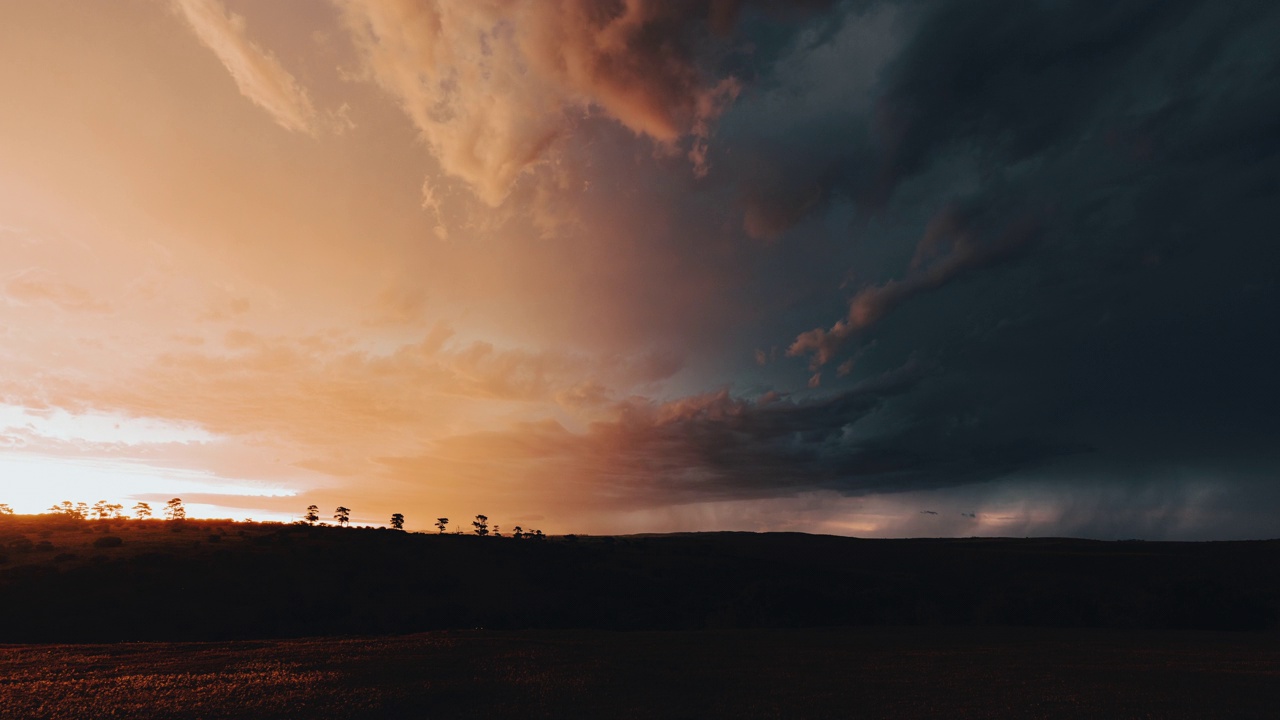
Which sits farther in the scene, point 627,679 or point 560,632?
point 560,632

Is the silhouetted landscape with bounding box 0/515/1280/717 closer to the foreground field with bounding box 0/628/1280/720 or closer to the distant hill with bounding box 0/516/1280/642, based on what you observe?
the foreground field with bounding box 0/628/1280/720

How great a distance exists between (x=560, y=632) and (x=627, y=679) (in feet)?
40.6

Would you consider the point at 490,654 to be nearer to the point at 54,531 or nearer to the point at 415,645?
the point at 415,645

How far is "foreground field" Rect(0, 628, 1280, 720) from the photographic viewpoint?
18.7 metres

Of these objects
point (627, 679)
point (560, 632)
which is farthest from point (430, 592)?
point (627, 679)

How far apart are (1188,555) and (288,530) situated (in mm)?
158306

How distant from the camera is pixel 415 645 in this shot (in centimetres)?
2727

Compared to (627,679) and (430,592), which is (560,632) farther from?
(430,592)

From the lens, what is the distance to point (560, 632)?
33.7 m

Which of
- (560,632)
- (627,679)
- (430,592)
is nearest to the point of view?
(627,679)

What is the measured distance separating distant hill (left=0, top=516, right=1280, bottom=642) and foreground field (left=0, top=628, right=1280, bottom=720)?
1902cm

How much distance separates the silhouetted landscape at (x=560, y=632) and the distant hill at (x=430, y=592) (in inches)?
11.2

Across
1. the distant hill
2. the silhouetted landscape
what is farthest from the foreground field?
the distant hill

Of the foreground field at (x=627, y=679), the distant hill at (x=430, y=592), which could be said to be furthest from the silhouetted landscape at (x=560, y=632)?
the distant hill at (x=430, y=592)
